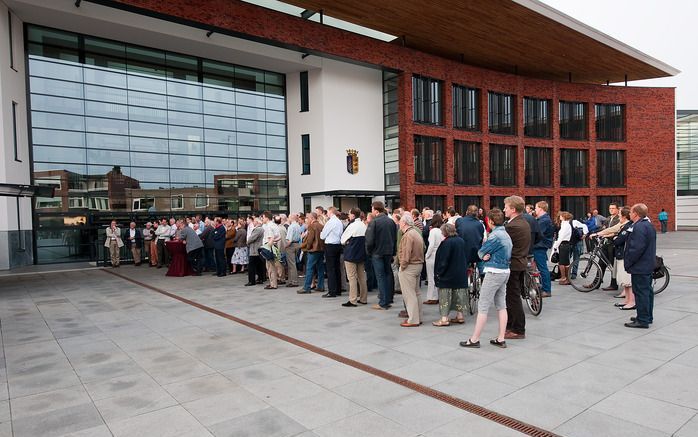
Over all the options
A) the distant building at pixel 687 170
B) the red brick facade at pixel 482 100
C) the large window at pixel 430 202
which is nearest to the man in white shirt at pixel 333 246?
the red brick facade at pixel 482 100

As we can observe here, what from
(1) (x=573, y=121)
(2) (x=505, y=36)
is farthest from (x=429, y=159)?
(1) (x=573, y=121)

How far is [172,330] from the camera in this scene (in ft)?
24.0

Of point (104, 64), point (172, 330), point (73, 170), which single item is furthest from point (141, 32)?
point (172, 330)

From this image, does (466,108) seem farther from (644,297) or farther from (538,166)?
(644,297)

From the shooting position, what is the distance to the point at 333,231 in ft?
33.3

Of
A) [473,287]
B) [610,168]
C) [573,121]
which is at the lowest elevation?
[473,287]

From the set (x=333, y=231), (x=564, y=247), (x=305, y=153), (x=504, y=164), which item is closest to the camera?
(x=333, y=231)

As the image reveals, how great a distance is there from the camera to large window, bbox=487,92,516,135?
3152 cm

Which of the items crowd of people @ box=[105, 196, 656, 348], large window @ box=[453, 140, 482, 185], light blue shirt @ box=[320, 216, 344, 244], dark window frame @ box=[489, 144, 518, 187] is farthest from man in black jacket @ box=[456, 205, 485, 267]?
dark window frame @ box=[489, 144, 518, 187]

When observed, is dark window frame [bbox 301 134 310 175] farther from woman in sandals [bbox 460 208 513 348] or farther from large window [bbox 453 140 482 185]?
woman in sandals [bbox 460 208 513 348]

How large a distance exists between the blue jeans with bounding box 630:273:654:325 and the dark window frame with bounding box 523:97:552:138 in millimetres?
28758

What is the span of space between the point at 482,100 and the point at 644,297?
2585 cm

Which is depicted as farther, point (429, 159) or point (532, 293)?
point (429, 159)

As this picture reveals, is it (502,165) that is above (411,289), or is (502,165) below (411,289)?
above
